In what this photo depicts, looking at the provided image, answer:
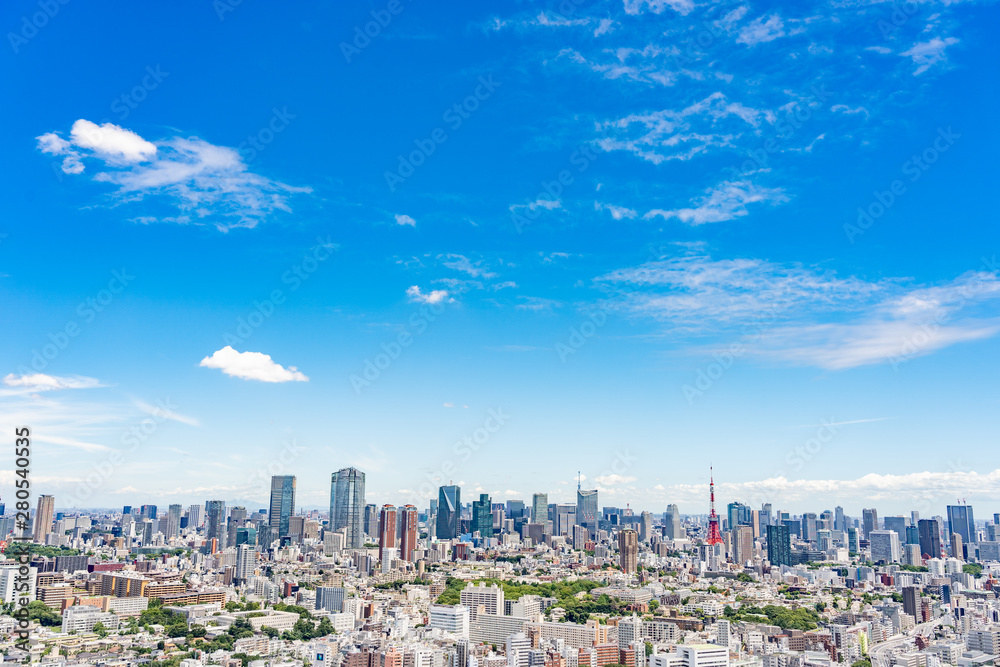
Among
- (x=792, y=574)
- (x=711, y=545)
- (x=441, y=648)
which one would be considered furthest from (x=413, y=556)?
(x=441, y=648)

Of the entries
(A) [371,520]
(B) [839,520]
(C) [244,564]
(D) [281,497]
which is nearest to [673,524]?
(B) [839,520]

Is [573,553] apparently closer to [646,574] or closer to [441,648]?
[646,574]

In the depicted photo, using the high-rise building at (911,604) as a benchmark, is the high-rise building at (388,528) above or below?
above

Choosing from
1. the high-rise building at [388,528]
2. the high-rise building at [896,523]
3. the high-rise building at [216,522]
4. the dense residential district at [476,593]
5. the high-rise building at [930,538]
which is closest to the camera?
the dense residential district at [476,593]

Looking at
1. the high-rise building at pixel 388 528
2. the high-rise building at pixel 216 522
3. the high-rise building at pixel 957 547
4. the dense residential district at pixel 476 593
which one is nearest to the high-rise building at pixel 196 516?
the dense residential district at pixel 476 593

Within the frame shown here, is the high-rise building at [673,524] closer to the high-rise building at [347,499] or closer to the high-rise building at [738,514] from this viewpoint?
the high-rise building at [738,514]

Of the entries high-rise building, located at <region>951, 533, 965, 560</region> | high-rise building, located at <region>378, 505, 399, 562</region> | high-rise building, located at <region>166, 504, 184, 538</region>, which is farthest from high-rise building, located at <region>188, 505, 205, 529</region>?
high-rise building, located at <region>951, 533, 965, 560</region>
